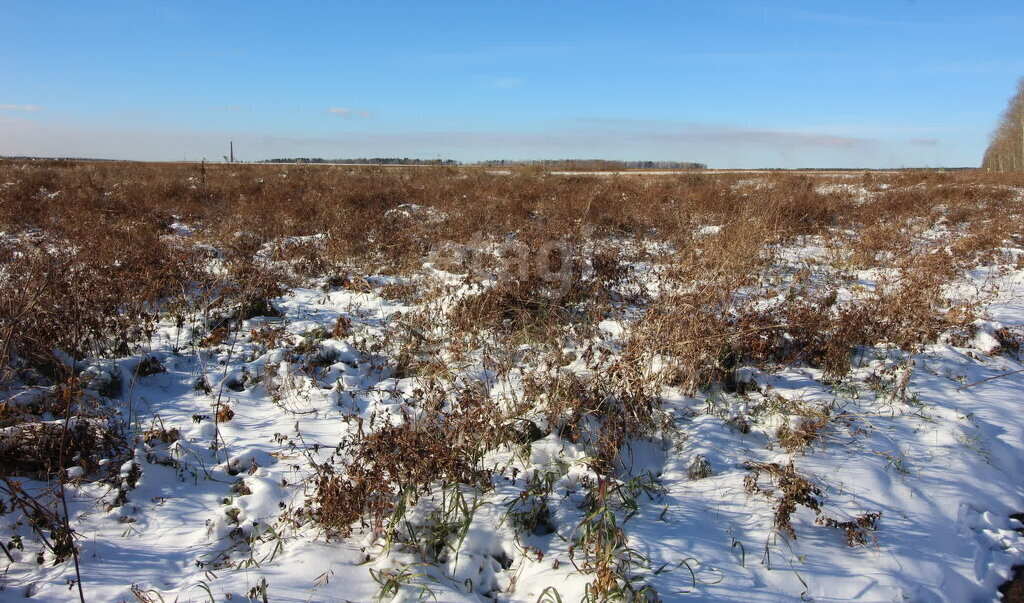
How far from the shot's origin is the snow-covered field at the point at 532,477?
282 centimetres

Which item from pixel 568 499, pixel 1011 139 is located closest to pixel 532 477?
pixel 568 499

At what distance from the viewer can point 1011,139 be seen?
43.4 metres

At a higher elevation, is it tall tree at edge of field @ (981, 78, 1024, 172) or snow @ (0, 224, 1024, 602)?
tall tree at edge of field @ (981, 78, 1024, 172)

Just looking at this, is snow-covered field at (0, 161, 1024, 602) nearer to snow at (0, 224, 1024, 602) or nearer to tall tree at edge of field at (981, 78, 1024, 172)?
snow at (0, 224, 1024, 602)

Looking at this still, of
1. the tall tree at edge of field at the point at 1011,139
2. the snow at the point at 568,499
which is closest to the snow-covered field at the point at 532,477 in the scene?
the snow at the point at 568,499

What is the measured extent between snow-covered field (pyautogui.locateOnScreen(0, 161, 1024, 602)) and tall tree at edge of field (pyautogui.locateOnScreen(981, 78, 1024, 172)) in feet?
165

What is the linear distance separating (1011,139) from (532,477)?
58499 millimetres

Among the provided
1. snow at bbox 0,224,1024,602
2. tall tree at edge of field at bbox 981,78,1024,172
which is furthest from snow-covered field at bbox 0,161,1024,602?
tall tree at edge of field at bbox 981,78,1024,172

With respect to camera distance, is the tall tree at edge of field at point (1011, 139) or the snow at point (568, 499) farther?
the tall tree at edge of field at point (1011, 139)

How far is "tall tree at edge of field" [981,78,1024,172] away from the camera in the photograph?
136 ft

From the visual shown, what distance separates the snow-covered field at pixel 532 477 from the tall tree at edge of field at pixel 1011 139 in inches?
1983

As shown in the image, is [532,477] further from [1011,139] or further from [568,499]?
[1011,139]

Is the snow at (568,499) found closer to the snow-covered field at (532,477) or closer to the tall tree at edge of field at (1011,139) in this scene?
the snow-covered field at (532,477)

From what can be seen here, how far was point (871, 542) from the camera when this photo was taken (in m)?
3.04
